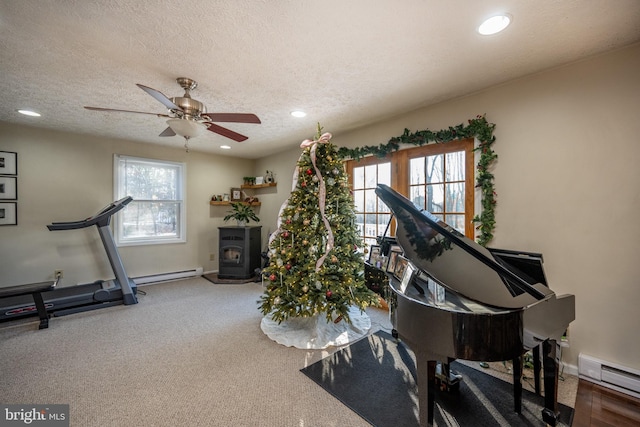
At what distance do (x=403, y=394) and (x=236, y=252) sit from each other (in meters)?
3.97

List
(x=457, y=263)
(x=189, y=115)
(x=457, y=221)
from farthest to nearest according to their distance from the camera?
(x=457, y=221), (x=189, y=115), (x=457, y=263)

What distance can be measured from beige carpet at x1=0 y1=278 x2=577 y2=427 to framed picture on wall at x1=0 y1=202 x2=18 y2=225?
4.92ft

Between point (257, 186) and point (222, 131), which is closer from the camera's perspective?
point (222, 131)

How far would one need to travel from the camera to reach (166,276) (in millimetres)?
4867

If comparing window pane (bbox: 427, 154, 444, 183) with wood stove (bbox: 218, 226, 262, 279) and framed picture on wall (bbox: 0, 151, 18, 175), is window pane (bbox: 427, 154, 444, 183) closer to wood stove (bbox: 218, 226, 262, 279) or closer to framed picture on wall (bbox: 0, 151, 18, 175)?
wood stove (bbox: 218, 226, 262, 279)

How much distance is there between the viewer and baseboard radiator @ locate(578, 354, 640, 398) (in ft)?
6.23

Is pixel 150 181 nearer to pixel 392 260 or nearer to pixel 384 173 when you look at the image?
pixel 384 173

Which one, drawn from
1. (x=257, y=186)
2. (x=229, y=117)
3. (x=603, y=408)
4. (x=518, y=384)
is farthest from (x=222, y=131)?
(x=603, y=408)

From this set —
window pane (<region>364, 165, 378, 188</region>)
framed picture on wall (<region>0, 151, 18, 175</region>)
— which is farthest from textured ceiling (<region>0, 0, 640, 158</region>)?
framed picture on wall (<region>0, 151, 18, 175</region>)

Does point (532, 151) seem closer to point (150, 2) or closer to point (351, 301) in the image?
point (351, 301)

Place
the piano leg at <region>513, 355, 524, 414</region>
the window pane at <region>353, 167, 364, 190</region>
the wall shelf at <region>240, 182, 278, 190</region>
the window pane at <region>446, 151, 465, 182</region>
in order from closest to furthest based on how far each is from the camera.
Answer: the piano leg at <region>513, 355, 524, 414</region> < the window pane at <region>446, 151, 465, 182</region> < the window pane at <region>353, 167, 364, 190</region> < the wall shelf at <region>240, 182, 278, 190</region>

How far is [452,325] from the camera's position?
1341 mm

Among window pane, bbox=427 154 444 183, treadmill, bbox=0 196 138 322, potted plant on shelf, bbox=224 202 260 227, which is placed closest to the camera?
window pane, bbox=427 154 444 183

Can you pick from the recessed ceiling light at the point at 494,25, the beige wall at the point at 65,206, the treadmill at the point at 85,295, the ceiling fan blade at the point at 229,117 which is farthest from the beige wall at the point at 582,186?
the beige wall at the point at 65,206
